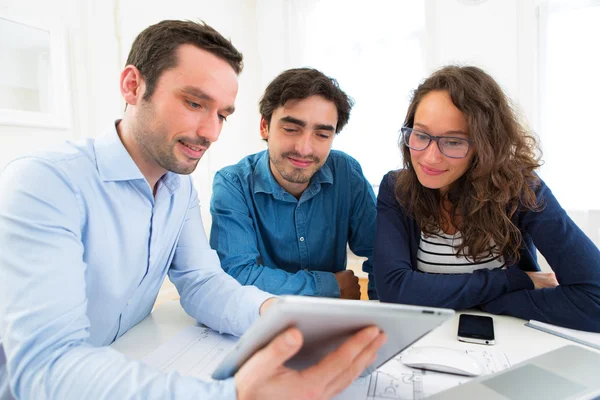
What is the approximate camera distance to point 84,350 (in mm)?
642

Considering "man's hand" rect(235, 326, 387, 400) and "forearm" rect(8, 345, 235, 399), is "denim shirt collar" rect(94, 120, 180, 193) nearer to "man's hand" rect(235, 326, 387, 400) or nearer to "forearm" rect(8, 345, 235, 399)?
"forearm" rect(8, 345, 235, 399)

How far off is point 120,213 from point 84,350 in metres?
0.37

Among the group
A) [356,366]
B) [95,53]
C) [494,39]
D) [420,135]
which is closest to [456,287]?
[420,135]

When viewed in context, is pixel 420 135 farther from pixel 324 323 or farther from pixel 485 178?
pixel 324 323

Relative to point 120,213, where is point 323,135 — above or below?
above

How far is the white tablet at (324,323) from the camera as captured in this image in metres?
0.45

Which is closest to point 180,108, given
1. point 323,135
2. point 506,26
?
point 323,135

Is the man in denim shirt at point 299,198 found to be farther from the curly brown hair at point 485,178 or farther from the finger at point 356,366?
the finger at point 356,366

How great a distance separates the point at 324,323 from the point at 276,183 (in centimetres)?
116

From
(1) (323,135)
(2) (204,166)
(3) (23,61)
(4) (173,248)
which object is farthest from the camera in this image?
(2) (204,166)

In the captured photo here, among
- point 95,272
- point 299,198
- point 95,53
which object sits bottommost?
point 95,272

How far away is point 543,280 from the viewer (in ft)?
3.78

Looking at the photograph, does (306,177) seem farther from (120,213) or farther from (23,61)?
(23,61)

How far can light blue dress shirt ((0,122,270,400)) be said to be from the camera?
611 mm
